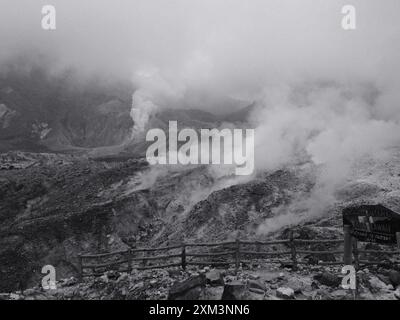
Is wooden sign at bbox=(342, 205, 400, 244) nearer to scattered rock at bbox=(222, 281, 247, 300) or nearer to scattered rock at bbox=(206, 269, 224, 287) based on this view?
scattered rock at bbox=(222, 281, 247, 300)

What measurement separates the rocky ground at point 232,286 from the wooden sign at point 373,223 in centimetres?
119

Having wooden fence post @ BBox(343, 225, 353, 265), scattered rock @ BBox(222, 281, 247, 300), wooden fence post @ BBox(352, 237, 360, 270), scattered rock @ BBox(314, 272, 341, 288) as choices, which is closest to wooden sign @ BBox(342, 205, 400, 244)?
wooden fence post @ BBox(343, 225, 353, 265)

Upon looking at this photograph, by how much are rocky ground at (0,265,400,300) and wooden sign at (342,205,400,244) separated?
119 cm

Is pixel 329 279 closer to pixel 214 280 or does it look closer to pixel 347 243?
pixel 347 243

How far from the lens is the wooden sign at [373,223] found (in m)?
9.04

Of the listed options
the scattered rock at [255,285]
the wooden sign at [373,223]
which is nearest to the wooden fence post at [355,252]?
the wooden sign at [373,223]

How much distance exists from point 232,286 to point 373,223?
3.62m

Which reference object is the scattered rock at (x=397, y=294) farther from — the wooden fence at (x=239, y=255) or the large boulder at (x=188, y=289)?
the large boulder at (x=188, y=289)

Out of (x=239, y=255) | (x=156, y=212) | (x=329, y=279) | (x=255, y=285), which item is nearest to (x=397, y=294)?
(x=329, y=279)

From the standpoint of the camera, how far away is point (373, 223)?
9.41 metres

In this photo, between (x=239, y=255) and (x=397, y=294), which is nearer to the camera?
(x=397, y=294)

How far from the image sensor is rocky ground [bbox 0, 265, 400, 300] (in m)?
9.31

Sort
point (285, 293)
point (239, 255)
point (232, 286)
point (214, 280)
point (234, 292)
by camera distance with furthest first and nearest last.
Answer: point (239, 255), point (214, 280), point (285, 293), point (232, 286), point (234, 292)
